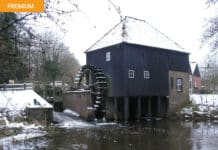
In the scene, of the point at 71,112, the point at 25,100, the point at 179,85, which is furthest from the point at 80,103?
the point at 179,85

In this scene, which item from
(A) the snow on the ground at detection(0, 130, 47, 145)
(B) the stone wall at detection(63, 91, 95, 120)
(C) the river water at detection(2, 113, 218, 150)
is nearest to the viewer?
(C) the river water at detection(2, 113, 218, 150)

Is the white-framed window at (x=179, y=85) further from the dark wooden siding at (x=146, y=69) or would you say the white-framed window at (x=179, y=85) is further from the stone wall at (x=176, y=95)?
the dark wooden siding at (x=146, y=69)

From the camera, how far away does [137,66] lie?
28.2 metres

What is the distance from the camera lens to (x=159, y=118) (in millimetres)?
29062

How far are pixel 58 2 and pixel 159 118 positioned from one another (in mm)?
25465

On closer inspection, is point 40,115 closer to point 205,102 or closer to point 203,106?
point 203,106

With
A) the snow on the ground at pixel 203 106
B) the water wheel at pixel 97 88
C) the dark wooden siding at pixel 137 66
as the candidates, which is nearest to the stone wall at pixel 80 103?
the water wheel at pixel 97 88

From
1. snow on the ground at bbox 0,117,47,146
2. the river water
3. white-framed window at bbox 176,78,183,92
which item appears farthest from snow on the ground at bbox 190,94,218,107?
snow on the ground at bbox 0,117,47,146

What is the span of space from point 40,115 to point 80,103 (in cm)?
490

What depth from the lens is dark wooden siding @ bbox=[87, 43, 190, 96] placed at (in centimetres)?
2748

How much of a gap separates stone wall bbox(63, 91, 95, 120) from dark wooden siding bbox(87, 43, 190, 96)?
2.09 metres

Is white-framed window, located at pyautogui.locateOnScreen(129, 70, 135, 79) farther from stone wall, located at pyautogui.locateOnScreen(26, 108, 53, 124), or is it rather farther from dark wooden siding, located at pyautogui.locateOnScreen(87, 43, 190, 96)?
stone wall, located at pyautogui.locateOnScreen(26, 108, 53, 124)

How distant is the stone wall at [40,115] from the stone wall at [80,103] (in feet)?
11.3

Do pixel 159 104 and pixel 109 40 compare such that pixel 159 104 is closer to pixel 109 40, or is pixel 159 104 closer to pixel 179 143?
pixel 109 40
